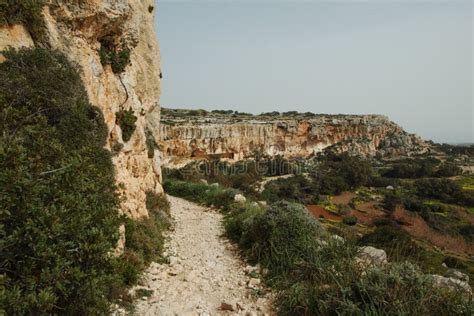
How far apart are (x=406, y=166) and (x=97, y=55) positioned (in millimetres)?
45348

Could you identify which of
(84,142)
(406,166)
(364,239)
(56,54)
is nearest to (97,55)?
(56,54)

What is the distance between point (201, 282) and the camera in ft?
18.6

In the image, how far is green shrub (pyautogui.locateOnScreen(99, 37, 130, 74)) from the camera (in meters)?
7.60

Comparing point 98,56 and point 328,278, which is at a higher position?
point 98,56

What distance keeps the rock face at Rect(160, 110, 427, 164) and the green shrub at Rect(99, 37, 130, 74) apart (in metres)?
17.1

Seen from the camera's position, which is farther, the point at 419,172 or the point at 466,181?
the point at 419,172

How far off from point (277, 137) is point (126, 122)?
37.8m

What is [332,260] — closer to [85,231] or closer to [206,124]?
[85,231]

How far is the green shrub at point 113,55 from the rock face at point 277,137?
674 inches

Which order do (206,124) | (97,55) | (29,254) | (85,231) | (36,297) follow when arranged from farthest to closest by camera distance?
1. (206,124)
2. (97,55)
3. (85,231)
4. (29,254)
5. (36,297)

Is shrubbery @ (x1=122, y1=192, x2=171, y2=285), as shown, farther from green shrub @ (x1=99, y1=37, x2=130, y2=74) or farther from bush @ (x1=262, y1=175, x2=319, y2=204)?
bush @ (x1=262, y1=175, x2=319, y2=204)

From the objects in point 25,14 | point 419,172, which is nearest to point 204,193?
Result: point 25,14

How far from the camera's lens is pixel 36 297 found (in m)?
2.31

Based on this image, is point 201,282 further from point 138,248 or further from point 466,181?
point 466,181
